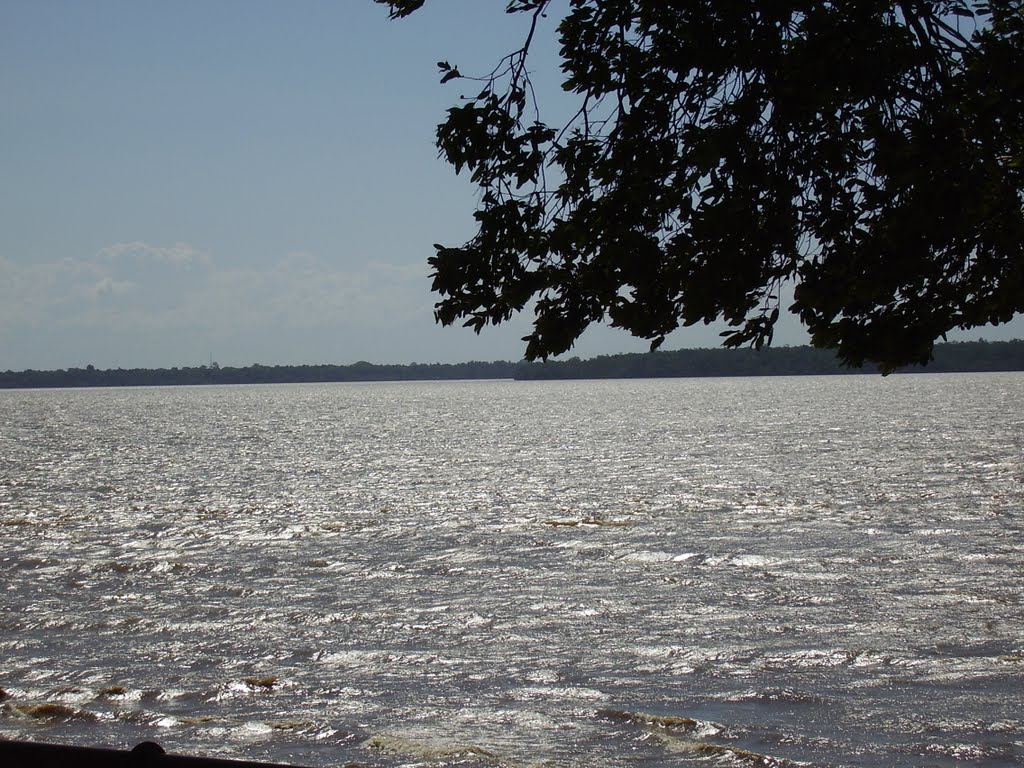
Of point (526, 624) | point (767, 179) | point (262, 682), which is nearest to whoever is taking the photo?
point (767, 179)

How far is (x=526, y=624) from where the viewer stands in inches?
622

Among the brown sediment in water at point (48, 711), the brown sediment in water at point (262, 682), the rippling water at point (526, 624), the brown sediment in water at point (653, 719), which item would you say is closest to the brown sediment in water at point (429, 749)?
the rippling water at point (526, 624)

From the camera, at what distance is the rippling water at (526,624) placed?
10.9 meters

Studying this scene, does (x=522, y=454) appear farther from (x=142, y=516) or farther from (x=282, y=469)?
(x=142, y=516)

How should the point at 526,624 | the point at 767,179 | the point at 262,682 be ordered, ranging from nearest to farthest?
the point at 767,179
the point at 262,682
the point at 526,624

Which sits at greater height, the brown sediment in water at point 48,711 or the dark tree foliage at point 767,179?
the dark tree foliage at point 767,179

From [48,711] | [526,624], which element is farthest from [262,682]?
[526,624]

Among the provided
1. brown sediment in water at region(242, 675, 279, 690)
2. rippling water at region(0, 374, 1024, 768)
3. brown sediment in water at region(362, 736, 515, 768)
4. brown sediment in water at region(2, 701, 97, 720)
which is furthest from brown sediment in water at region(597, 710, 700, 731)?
brown sediment in water at region(2, 701, 97, 720)

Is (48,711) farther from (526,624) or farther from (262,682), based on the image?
(526,624)

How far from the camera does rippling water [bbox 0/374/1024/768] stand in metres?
10.9

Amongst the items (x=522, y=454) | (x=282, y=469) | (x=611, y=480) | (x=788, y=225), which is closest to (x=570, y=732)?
(x=788, y=225)

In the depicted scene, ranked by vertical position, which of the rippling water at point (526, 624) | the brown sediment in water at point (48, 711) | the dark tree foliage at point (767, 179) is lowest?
the rippling water at point (526, 624)

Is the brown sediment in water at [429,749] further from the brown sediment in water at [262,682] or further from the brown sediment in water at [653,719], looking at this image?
the brown sediment in water at [262,682]

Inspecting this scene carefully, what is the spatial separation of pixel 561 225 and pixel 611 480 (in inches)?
1300
